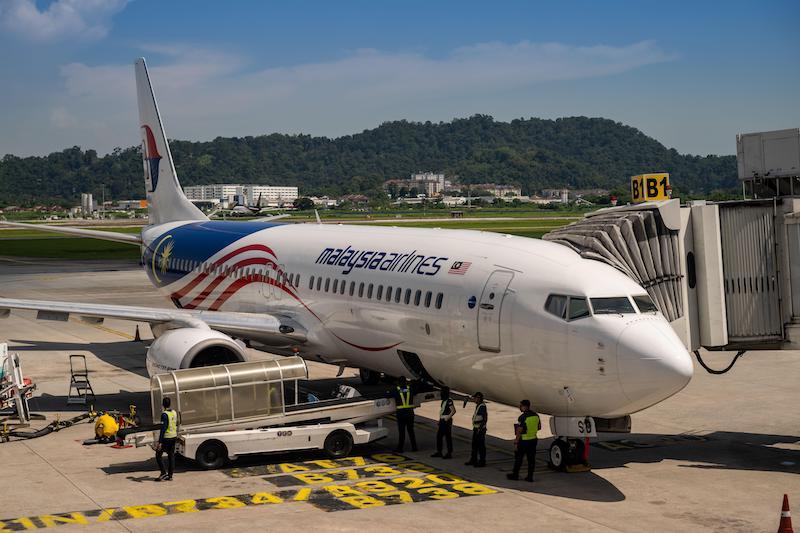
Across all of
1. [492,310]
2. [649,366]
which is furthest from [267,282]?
[649,366]

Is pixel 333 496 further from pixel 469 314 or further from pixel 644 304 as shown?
pixel 644 304

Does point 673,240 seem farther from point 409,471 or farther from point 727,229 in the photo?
point 409,471

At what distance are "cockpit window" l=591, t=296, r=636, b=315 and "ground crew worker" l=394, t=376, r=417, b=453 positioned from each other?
4884 millimetres

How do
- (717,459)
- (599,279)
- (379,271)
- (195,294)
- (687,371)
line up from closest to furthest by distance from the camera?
(687,371), (599,279), (717,459), (379,271), (195,294)

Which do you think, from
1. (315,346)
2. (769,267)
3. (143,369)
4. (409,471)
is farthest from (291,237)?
(769,267)

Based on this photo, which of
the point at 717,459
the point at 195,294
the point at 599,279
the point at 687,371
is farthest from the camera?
the point at 195,294

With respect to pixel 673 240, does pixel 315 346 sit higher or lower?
lower

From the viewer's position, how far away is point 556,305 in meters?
19.2

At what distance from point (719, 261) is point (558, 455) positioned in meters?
5.80

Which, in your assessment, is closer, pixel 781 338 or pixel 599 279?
pixel 599 279

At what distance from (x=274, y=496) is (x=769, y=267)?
11.6 meters

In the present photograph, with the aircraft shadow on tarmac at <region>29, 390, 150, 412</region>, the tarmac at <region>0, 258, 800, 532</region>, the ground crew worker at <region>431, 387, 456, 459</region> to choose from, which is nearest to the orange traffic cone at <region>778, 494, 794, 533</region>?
the tarmac at <region>0, 258, 800, 532</region>

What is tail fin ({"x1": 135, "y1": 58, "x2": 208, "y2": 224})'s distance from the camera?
40.1 meters

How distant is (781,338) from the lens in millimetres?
21672
